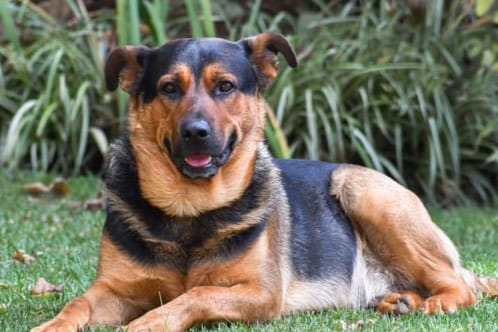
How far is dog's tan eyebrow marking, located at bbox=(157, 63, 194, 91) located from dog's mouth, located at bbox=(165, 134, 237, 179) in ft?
1.04

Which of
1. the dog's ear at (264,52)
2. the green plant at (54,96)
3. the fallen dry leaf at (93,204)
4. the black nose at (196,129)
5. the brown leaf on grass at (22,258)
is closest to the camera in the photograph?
the black nose at (196,129)

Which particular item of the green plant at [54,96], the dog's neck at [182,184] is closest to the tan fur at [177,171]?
the dog's neck at [182,184]

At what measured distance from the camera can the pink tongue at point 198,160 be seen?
4695 mm

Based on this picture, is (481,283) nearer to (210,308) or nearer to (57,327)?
(210,308)

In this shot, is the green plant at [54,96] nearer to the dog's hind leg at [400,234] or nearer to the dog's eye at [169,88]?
the dog's hind leg at [400,234]

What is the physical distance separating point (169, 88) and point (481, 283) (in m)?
2.08

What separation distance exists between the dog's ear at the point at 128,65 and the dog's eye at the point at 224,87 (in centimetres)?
48

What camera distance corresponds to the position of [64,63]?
10.3 meters

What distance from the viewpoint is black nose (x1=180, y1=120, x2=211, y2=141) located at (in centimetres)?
450

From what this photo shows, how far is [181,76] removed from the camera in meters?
4.69

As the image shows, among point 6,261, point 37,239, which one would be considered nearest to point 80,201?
point 37,239

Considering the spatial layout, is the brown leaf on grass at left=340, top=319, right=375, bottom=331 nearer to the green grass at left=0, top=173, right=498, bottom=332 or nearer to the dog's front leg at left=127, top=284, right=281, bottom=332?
the green grass at left=0, top=173, right=498, bottom=332

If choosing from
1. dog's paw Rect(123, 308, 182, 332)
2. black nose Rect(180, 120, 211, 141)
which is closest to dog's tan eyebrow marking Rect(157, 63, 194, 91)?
black nose Rect(180, 120, 211, 141)

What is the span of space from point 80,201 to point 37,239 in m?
1.65
